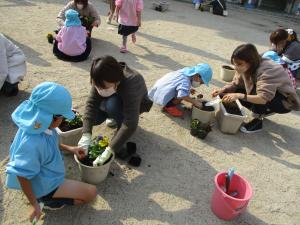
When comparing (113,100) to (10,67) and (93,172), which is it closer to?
(93,172)

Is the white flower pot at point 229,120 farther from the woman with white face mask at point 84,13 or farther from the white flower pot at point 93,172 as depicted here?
the woman with white face mask at point 84,13

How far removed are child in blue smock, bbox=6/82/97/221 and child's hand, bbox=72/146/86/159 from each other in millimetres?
231

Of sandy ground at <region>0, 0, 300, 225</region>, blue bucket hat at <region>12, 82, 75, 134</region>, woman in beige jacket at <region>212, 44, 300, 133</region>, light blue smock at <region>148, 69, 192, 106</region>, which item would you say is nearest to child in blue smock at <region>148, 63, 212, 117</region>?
light blue smock at <region>148, 69, 192, 106</region>

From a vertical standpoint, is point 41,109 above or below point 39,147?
above

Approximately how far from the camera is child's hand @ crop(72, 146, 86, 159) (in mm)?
2406

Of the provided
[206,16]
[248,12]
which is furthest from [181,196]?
[248,12]

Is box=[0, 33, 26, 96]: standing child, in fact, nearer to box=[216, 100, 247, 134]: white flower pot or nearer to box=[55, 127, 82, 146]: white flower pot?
box=[55, 127, 82, 146]: white flower pot

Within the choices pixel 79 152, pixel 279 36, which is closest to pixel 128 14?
pixel 279 36

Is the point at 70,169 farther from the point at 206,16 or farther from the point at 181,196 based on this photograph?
the point at 206,16

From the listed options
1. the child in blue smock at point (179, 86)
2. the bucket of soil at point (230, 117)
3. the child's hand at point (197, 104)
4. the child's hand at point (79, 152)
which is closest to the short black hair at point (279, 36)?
the bucket of soil at point (230, 117)

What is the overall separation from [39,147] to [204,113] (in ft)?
6.89

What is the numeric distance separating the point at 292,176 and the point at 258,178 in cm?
39

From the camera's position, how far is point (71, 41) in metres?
4.61

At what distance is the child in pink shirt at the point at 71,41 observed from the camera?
15.1 feet
